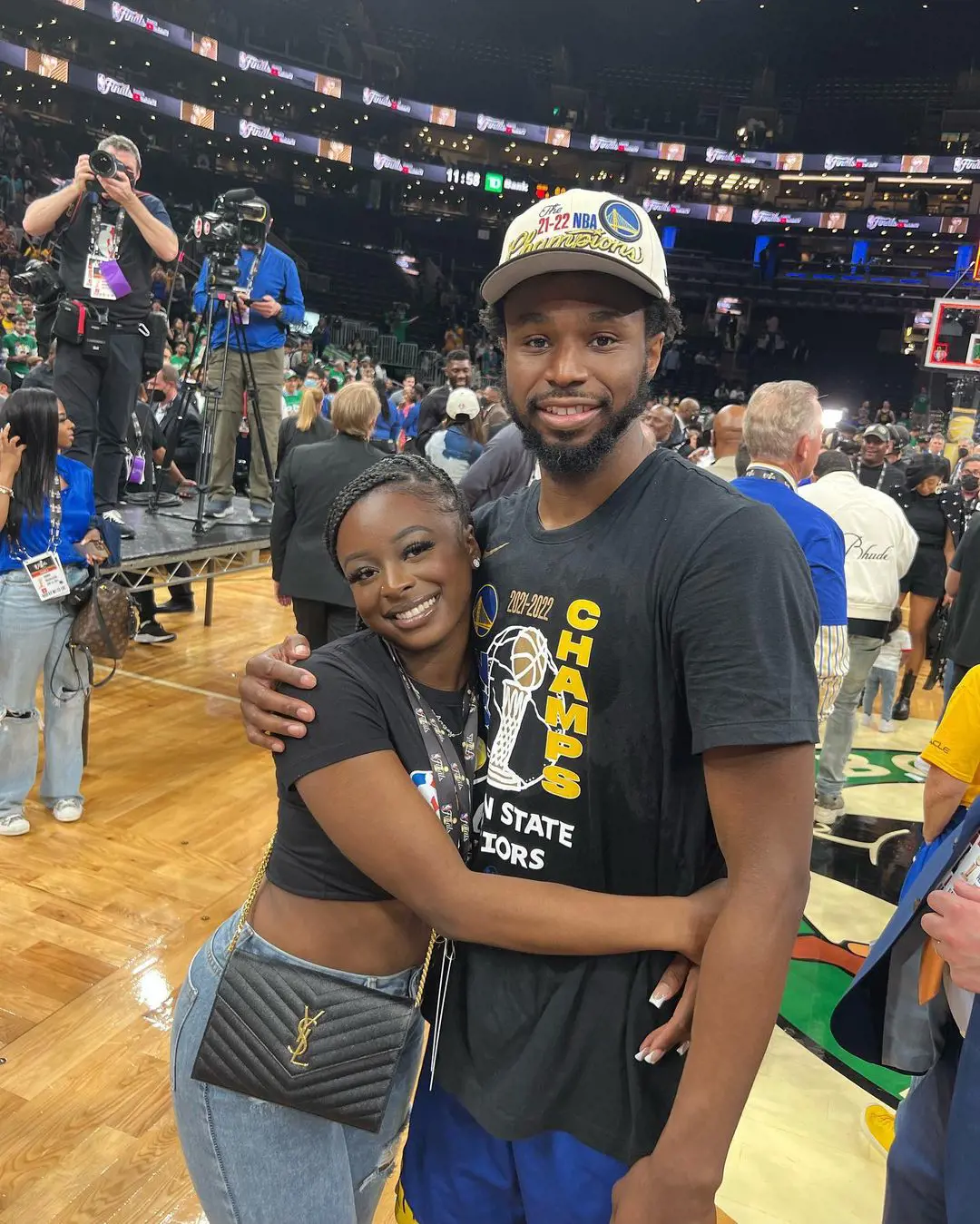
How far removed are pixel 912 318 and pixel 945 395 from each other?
444cm

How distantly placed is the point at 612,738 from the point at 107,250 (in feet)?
12.4

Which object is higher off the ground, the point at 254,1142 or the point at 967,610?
the point at 967,610

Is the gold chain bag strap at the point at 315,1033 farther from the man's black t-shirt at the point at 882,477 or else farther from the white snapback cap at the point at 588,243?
the man's black t-shirt at the point at 882,477

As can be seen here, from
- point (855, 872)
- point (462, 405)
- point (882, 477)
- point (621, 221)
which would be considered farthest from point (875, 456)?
point (621, 221)

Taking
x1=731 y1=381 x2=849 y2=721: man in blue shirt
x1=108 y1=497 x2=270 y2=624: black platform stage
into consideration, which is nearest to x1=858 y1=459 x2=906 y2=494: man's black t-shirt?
x1=731 y1=381 x2=849 y2=721: man in blue shirt

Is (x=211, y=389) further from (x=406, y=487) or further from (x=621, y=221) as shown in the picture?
(x=621, y=221)

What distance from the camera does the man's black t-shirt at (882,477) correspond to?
6047 millimetres

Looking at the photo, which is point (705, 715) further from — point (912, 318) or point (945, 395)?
point (912, 318)

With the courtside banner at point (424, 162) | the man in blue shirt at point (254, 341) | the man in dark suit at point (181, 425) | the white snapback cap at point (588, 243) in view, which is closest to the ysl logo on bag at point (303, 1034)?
the white snapback cap at point (588, 243)

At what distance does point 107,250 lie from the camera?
3.86m

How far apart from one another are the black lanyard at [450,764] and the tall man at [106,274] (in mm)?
3168

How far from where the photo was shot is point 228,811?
12.7ft

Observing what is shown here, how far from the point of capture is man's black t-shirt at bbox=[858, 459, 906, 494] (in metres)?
6.05

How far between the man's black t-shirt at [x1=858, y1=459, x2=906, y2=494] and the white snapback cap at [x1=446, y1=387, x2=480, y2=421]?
262cm
